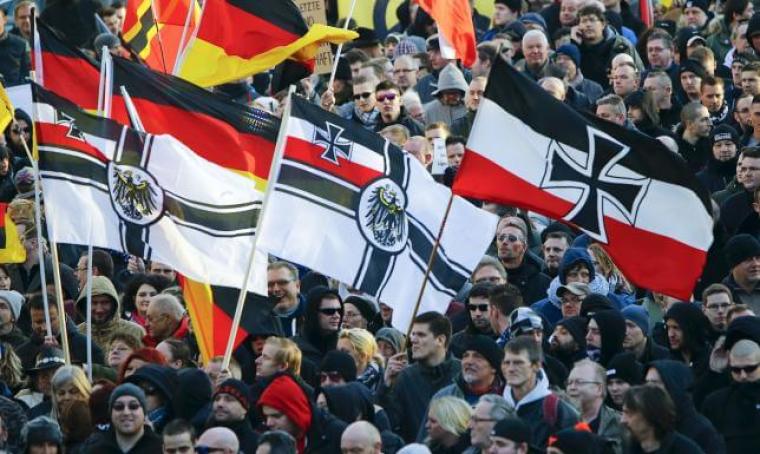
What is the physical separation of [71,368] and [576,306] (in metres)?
3.44

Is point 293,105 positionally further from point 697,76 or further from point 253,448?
point 697,76

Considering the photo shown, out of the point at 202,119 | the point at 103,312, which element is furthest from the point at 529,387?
the point at 103,312

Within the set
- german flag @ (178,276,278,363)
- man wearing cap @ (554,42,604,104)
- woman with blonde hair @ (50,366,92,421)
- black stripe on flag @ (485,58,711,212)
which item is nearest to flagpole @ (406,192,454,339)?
black stripe on flag @ (485,58,711,212)

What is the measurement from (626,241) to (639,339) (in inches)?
28.7

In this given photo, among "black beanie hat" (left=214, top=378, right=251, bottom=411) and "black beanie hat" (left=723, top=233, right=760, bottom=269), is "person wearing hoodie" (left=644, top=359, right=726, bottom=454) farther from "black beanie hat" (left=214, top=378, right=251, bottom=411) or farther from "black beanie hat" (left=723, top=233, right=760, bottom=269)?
"black beanie hat" (left=723, top=233, right=760, bottom=269)

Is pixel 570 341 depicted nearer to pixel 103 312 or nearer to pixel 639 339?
pixel 639 339

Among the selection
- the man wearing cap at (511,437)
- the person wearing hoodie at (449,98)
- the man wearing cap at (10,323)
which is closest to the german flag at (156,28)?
the person wearing hoodie at (449,98)

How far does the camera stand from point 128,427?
1473 centimetres

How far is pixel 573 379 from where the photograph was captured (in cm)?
1432

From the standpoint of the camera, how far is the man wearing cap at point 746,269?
1698 cm

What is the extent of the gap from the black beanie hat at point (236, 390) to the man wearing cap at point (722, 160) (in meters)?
5.66

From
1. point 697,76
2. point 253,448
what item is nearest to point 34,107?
point 253,448

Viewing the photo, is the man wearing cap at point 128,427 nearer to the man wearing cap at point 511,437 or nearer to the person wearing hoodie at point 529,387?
the person wearing hoodie at point 529,387

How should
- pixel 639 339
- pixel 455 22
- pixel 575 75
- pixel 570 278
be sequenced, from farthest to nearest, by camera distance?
pixel 575 75 < pixel 455 22 < pixel 570 278 < pixel 639 339
